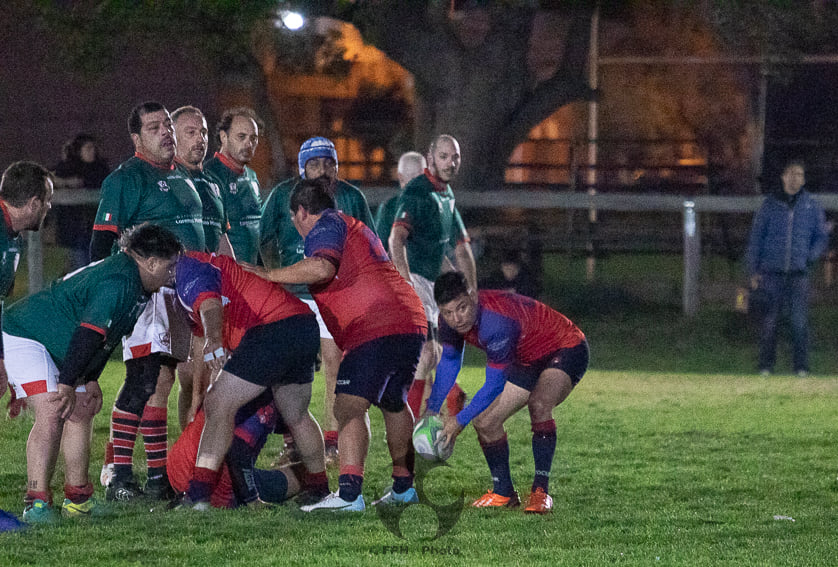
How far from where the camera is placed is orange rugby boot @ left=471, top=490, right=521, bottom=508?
274 inches

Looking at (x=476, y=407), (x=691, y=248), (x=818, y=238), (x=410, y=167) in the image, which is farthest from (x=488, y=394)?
(x=691, y=248)

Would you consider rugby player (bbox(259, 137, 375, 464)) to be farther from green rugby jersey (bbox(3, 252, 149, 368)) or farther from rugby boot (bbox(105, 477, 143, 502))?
green rugby jersey (bbox(3, 252, 149, 368))

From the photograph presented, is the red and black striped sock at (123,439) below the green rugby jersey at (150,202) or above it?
below

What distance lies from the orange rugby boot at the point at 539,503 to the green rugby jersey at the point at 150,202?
238 centimetres

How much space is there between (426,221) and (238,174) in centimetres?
185

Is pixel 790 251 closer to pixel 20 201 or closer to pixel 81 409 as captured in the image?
pixel 81 409

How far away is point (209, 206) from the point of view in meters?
7.85

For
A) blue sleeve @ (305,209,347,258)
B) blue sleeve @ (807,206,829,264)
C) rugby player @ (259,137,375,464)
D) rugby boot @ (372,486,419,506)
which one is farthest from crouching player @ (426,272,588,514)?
blue sleeve @ (807,206,829,264)

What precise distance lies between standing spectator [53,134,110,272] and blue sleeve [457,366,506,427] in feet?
29.1

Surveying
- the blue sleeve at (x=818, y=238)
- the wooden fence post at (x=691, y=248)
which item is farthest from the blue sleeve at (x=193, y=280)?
the wooden fence post at (x=691, y=248)

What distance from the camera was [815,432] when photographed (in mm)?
9555

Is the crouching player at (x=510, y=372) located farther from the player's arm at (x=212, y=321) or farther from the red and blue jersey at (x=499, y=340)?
the player's arm at (x=212, y=321)

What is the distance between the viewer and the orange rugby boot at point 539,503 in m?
6.80

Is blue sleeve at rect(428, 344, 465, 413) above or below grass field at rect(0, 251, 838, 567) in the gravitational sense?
above
